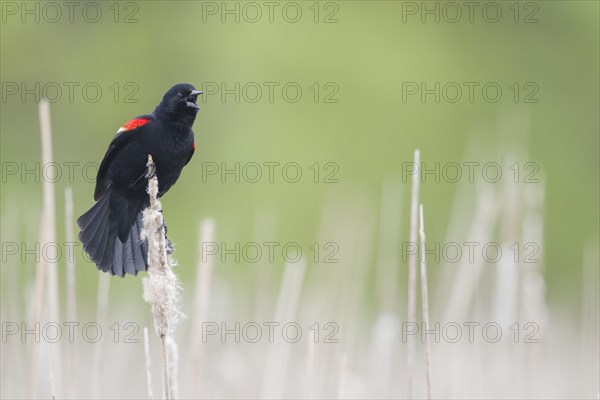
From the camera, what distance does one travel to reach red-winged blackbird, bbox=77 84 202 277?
10.1ft

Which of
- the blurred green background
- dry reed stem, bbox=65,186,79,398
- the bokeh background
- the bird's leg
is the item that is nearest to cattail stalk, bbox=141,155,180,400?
dry reed stem, bbox=65,186,79,398

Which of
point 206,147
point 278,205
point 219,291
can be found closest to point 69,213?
point 219,291

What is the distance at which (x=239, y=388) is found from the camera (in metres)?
4.63

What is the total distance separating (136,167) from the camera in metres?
3.10

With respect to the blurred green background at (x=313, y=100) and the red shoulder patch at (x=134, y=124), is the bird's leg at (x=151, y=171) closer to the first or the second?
the red shoulder patch at (x=134, y=124)

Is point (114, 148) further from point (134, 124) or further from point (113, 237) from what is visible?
point (113, 237)

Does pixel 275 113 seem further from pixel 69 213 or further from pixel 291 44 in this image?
pixel 69 213

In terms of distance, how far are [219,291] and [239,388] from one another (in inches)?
21.6

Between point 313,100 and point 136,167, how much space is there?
8.31 meters

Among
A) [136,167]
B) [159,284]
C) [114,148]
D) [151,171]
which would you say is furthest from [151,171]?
[159,284]

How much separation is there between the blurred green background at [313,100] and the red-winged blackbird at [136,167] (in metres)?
6.38

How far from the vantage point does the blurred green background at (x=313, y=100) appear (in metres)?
10.6

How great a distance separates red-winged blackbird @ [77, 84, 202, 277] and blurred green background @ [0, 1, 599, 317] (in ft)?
20.9

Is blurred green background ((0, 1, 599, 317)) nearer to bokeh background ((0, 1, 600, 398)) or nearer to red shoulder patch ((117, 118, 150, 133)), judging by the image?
bokeh background ((0, 1, 600, 398))
